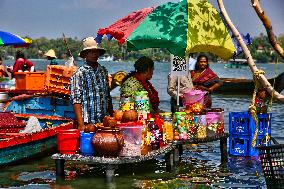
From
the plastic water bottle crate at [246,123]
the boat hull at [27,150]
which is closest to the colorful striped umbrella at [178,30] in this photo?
the plastic water bottle crate at [246,123]

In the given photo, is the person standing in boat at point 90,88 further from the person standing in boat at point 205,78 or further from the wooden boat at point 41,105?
the wooden boat at point 41,105

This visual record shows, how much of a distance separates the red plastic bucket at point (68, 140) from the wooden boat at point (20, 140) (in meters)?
1.76

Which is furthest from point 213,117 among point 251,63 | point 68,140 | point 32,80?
point 32,80

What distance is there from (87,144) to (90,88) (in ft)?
3.27

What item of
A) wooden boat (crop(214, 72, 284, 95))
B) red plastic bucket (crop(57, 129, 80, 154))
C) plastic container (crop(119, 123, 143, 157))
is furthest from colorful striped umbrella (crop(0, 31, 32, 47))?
wooden boat (crop(214, 72, 284, 95))

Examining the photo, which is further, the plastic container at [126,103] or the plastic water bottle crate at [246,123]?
the plastic water bottle crate at [246,123]

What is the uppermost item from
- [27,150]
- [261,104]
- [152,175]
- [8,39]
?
[8,39]

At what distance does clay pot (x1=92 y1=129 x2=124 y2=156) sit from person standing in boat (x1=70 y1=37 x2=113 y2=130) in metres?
0.63

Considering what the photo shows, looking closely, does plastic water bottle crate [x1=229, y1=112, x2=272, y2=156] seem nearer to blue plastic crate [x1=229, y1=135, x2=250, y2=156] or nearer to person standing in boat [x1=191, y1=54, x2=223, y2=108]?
blue plastic crate [x1=229, y1=135, x2=250, y2=156]

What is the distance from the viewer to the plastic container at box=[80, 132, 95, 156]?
28.5 feet

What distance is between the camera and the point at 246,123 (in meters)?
11.1

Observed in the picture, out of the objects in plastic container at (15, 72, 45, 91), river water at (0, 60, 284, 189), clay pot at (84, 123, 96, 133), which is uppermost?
plastic container at (15, 72, 45, 91)

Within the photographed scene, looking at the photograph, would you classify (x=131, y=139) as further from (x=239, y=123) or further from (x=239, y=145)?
(x=239, y=145)

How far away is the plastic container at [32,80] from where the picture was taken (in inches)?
550
